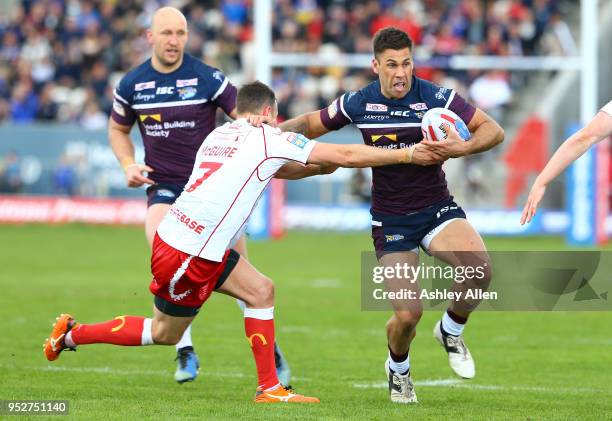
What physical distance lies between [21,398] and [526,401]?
355 cm

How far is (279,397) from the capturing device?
845 centimetres

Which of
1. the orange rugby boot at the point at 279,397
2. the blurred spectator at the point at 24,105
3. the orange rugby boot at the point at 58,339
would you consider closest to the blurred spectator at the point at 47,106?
the blurred spectator at the point at 24,105

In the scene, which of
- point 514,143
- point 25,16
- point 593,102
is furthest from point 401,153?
point 25,16

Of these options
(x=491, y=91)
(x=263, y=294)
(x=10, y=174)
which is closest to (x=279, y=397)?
(x=263, y=294)

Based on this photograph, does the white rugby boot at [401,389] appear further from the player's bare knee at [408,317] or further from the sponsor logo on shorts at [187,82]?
the sponsor logo on shorts at [187,82]

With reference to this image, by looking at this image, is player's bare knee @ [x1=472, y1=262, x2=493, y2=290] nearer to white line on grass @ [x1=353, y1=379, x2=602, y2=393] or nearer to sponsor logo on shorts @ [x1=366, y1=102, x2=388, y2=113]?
white line on grass @ [x1=353, y1=379, x2=602, y2=393]

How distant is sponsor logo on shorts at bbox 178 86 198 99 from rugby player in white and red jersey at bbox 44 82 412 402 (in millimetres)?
1786

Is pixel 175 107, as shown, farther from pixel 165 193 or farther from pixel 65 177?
pixel 65 177

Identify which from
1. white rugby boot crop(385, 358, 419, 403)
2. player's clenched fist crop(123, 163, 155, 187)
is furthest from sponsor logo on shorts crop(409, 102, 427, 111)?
player's clenched fist crop(123, 163, 155, 187)

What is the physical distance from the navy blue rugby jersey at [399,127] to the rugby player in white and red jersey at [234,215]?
485 mm

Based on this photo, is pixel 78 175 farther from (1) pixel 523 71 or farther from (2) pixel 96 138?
(1) pixel 523 71

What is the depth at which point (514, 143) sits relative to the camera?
88.6 ft

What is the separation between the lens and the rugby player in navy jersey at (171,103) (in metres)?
10.1

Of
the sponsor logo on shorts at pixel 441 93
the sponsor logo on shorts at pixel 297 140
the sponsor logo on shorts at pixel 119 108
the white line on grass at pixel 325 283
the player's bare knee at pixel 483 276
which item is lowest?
the white line on grass at pixel 325 283
